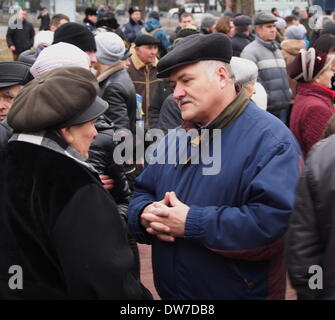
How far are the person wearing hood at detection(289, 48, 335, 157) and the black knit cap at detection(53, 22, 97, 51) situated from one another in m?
1.66

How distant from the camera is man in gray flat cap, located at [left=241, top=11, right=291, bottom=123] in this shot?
805 centimetres

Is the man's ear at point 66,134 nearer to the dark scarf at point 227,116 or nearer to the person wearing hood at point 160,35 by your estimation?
the dark scarf at point 227,116

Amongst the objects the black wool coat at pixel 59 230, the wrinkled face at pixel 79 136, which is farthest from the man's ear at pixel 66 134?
the black wool coat at pixel 59 230

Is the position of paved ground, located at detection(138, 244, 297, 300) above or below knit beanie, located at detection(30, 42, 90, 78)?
below

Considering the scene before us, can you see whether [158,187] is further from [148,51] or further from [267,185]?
[148,51]

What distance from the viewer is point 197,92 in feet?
10.1

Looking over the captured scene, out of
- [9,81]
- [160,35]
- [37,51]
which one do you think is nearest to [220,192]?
[9,81]

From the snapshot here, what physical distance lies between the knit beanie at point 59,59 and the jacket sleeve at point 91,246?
5.24 ft

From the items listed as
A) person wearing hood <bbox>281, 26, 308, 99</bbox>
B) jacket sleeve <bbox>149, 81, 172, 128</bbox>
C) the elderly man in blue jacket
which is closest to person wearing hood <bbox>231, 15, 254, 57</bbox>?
person wearing hood <bbox>281, 26, 308, 99</bbox>

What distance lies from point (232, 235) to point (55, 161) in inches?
33.2

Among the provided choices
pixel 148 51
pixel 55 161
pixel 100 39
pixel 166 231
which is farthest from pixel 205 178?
pixel 148 51

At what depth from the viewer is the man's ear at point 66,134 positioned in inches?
107

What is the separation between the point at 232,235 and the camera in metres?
2.89

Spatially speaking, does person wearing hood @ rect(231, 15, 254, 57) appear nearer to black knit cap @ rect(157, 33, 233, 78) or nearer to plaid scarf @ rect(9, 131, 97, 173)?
black knit cap @ rect(157, 33, 233, 78)
